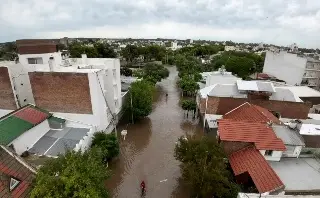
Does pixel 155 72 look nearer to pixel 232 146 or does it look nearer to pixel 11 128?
pixel 232 146

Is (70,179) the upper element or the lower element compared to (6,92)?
lower

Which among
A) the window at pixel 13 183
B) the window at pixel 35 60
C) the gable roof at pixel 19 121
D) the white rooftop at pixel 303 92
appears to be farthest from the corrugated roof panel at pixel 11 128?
the white rooftop at pixel 303 92

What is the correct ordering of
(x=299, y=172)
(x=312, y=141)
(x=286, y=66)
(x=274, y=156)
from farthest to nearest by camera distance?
(x=286, y=66), (x=312, y=141), (x=274, y=156), (x=299, y=172)

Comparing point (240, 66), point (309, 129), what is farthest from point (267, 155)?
point (240, 66)

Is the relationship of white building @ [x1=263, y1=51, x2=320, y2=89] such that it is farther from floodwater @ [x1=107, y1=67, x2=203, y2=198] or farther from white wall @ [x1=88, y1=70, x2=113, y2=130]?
white wall @ [x1=88, y1=70, x2=113, y2=130]

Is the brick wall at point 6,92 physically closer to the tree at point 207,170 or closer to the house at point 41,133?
the house at point 41,133

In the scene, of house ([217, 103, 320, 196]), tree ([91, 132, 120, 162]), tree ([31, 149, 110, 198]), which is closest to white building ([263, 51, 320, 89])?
house ([217, 103, 320, 196])
